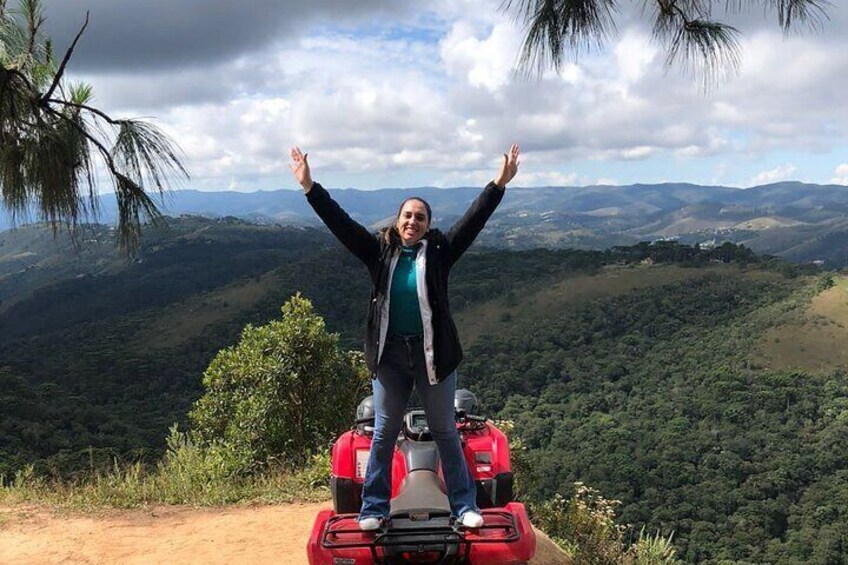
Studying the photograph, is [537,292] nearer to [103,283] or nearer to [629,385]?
[629,385]

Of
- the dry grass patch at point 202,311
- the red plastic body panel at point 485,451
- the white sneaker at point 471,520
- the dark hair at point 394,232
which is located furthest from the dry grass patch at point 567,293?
the white sneaker at point 471,520

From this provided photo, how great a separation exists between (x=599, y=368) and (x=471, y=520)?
221 feet

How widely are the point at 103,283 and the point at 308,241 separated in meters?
56.0

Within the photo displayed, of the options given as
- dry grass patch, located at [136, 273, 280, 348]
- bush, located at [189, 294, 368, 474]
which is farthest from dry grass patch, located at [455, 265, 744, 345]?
bush, located at [189, 294, 368, 474]

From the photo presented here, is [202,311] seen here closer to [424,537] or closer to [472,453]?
[472,453]

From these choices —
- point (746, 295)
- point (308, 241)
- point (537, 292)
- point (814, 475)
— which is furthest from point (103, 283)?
point (814, 475)

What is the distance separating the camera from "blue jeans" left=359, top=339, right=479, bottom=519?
2.54 m

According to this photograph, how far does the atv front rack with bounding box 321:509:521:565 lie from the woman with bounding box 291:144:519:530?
88mm

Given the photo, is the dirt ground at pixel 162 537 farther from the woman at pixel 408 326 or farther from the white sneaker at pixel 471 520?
the white sneaker at pixel 471 520

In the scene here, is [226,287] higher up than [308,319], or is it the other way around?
[308,319]

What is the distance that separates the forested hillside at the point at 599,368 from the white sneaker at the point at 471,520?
2.11 m

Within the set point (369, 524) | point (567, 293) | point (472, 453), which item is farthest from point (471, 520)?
point (567, 293)

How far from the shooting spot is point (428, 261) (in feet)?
8.33

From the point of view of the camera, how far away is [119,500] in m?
4.55
